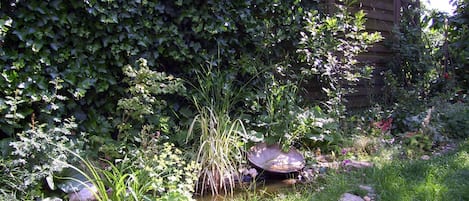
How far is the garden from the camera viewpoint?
7.26ft

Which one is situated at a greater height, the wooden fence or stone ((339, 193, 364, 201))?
the wooden fence

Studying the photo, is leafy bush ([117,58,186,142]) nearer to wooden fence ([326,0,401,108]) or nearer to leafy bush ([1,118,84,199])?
leafy bush ([1,118,84,199])

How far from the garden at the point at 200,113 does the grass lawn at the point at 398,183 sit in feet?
0.05

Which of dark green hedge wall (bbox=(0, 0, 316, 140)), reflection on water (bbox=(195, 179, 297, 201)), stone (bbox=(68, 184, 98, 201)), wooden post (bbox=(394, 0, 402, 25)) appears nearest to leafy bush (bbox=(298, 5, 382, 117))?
dark green hedge wall (bbox=(0, 0, 316, 140))

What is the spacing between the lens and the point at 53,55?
251 centimetres

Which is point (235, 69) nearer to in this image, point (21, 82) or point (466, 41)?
point (21, 82)

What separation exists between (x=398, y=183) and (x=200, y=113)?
4.73ft

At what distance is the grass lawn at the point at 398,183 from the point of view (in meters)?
2.26

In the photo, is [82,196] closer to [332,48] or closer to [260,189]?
[260,189]

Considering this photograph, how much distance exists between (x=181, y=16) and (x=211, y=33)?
0.91ft

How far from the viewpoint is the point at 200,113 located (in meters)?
2.81

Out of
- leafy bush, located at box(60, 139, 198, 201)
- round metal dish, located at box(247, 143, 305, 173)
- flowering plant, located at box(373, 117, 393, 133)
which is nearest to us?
leafy bush, located at box(60, 139, 198, 201)

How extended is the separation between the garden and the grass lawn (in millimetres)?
14

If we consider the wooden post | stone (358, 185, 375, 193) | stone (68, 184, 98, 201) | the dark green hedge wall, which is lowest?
stone (68, 184, 98, 201)
